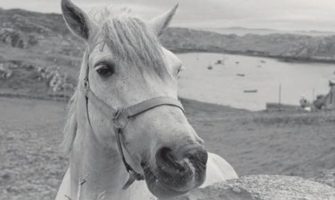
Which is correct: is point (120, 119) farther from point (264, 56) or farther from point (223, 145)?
point (264, 56)

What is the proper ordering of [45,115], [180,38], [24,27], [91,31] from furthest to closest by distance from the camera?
[180,38] → [24,27] → [45,115] → [91,31]

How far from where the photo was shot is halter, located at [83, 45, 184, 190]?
2.54m

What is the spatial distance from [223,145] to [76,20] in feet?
40.2

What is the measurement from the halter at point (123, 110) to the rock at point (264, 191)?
2.35 ft

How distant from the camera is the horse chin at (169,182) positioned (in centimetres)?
232

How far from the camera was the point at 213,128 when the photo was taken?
57.7 ft

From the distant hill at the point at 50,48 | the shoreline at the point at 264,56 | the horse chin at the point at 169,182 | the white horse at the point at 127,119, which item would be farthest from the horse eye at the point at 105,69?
the shoreline at the point at 264,56

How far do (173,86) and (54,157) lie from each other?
30.6 feet

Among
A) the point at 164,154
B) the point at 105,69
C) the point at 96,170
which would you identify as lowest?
the point at 96,170

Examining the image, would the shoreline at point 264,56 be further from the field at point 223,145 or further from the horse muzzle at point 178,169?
the horse muzzle at point 178,169

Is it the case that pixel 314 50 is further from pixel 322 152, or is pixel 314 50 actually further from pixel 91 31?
pixel 91 31

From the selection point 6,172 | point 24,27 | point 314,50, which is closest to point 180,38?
point 314,50

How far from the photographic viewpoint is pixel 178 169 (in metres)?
2.30

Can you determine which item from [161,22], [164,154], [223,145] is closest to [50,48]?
[223,145]
